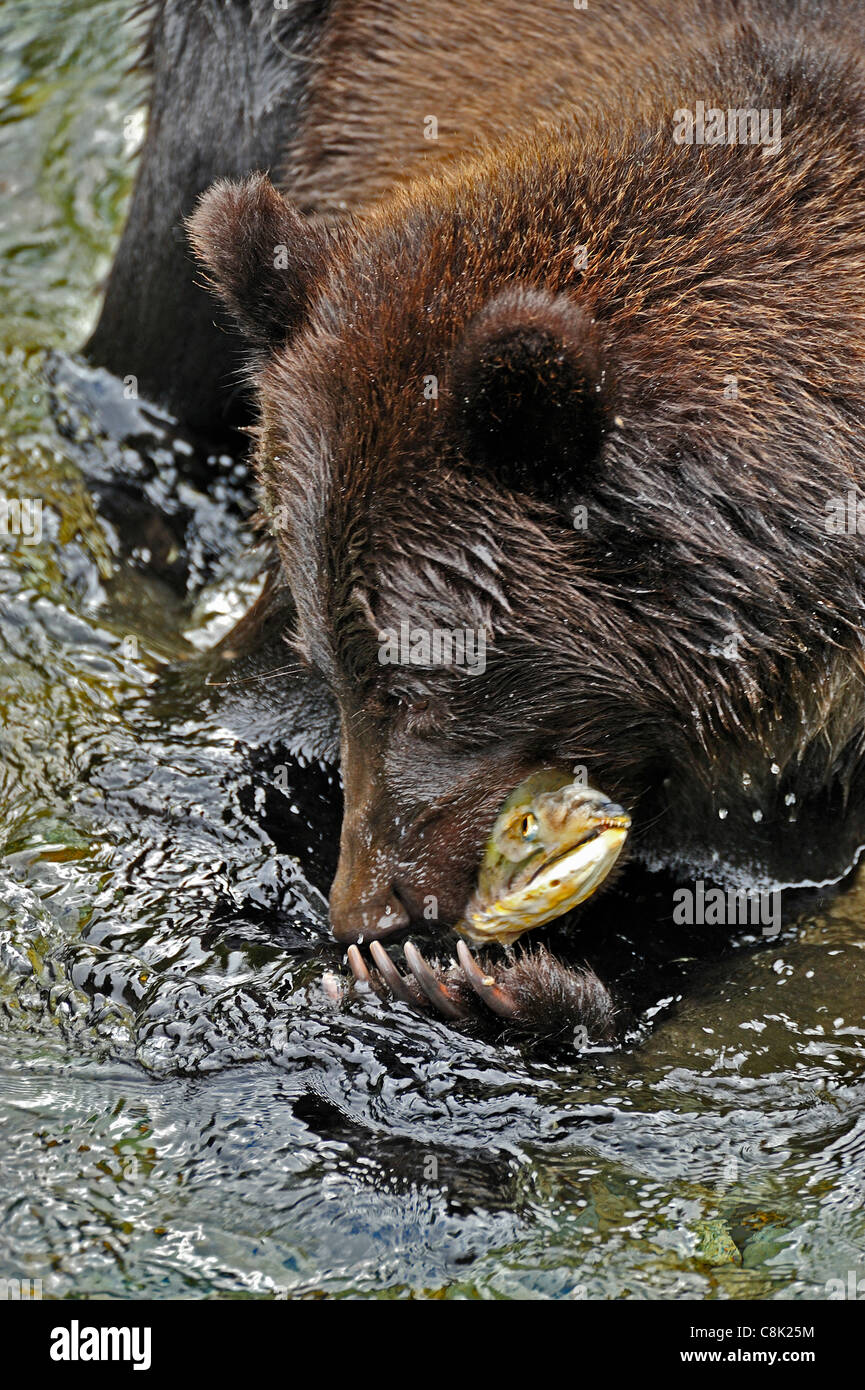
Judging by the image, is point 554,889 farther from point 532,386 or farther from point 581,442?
point 532,386

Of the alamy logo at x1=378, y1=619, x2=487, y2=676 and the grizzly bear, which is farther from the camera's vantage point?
the alamy logo at x1=378, y1=619, x2=487, y2=676

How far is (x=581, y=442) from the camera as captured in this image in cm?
401

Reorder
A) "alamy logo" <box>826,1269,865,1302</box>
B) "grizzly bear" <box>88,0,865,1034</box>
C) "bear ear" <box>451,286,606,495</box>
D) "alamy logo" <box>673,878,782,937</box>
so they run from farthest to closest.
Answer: "alamy logo" <box>673,878,782,937</box>
"grizzly bear" <box>88,0,865,1034</box>
"bear ear" <box>451,286,606,495</box>
"alamy logo" <box>826,1269,865,1302</box>

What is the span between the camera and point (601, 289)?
4148 millimetres

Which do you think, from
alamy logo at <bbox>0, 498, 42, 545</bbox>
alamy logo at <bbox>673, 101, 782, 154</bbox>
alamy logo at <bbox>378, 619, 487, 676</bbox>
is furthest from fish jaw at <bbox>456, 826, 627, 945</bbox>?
alamy logo at <bbox>0, 498, 42, 545</bbox>

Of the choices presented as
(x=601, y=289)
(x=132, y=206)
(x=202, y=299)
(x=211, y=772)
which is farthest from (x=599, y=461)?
(x=132, y=206)

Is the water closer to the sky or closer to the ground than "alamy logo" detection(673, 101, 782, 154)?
closer to the ground

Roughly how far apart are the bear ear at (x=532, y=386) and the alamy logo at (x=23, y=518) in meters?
2.94

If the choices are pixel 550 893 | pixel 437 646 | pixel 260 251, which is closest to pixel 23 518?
pixel 260 251

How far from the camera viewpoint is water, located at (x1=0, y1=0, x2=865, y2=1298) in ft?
12.2

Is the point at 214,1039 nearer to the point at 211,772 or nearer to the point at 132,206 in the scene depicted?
the point at 211,772

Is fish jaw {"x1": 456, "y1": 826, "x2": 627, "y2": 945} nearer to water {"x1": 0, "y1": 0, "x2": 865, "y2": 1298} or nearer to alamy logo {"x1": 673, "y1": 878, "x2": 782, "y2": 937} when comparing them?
water {"x1": 0, "y1": 0, "x2": 865, "y2": 1298}

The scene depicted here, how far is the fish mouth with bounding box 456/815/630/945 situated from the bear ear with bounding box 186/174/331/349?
1.72 metres

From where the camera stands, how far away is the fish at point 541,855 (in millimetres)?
4316
